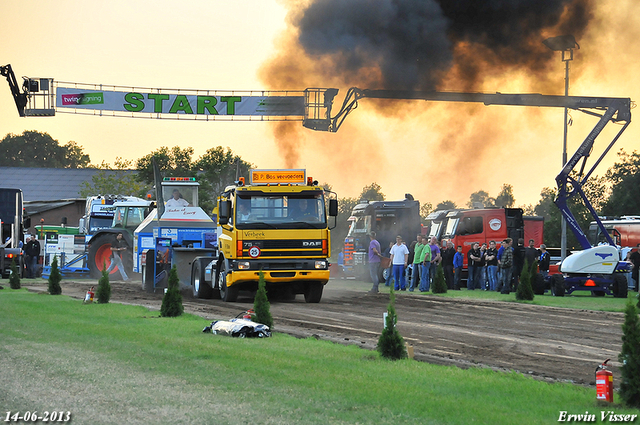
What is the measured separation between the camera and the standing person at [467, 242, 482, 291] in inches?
1109

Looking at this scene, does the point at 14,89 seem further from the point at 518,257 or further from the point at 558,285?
the point at 558,285

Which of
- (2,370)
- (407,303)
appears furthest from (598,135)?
(2,370)

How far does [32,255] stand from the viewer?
34.9 metres

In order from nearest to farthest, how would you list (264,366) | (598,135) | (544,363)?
1. (264,366)
2. (544,363)
3. (598,135)

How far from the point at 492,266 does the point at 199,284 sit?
10.6 meters

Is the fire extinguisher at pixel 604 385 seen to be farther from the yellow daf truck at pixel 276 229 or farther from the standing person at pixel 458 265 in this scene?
the standing person at pixel 458 265

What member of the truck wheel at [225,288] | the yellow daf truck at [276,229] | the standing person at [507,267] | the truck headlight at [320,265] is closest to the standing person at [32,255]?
the truck wheel at [225,288]

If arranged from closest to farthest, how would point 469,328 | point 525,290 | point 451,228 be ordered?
1. point 469,328
2. point 525,290
3. point 451,228

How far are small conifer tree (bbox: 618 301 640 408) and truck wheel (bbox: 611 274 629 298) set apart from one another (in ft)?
62.4

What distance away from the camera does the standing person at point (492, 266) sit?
26.8 m

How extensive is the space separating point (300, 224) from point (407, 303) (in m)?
3.82

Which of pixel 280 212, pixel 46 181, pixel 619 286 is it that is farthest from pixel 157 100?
pixel 46 181

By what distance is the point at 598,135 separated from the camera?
2920 centimetres

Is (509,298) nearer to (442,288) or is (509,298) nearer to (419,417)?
(442,288)
